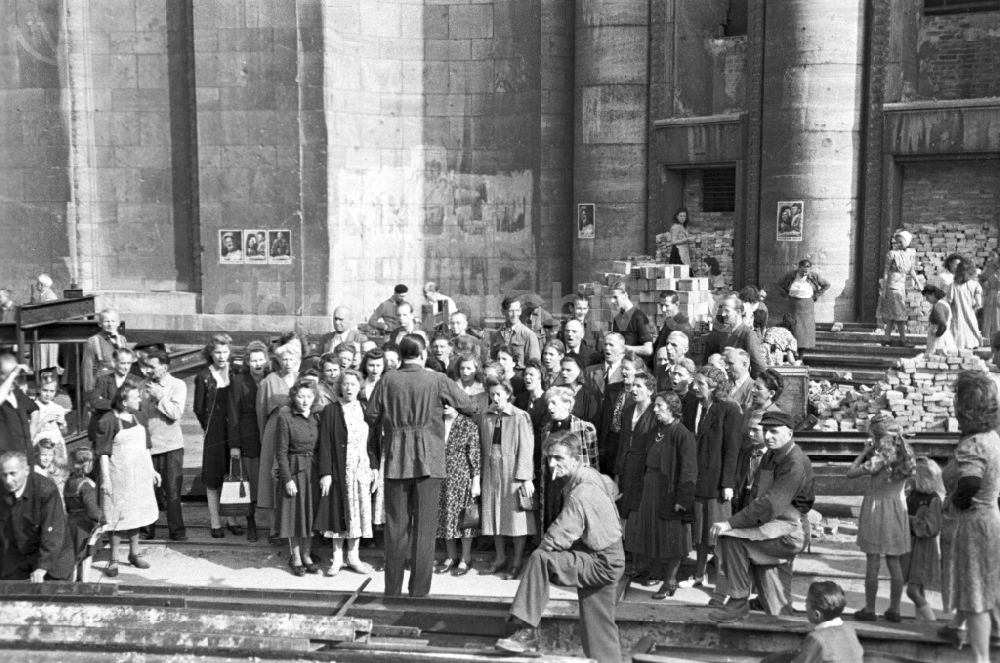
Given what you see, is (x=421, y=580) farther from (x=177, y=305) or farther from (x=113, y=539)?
(x=177, y=305)

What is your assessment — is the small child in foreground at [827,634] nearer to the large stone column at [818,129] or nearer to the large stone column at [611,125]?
the large stone column at [818,129]

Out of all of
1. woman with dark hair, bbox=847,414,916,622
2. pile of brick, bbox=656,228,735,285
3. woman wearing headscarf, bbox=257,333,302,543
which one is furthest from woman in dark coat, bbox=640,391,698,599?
pile of brick, bbox=656,228,735,285

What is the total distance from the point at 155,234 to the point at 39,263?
2.13 meters

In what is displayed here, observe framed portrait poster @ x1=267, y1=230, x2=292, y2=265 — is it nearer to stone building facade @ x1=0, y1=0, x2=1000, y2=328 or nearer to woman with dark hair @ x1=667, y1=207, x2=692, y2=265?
stone building facade @ x1=0, y1=0, x2=1000, y2=328

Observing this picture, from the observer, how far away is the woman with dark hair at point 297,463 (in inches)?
426

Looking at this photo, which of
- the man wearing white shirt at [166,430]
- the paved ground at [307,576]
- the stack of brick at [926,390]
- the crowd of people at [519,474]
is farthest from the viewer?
the stack of brick at [926,390]

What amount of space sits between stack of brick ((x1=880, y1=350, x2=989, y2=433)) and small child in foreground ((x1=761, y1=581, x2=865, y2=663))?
6163 millimetres

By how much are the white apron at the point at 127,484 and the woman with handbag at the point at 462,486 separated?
2.65 meters

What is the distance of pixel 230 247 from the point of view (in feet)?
70.7

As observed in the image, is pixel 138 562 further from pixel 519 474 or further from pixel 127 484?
pixel 519 474

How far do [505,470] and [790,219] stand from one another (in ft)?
33.1

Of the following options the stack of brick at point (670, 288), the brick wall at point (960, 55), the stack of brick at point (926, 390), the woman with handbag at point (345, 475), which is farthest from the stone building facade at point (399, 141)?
the woman with handbag at point (345, 475)

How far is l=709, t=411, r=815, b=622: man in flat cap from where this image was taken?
28.8 ft

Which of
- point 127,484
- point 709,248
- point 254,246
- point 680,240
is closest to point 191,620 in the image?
point 127,484
